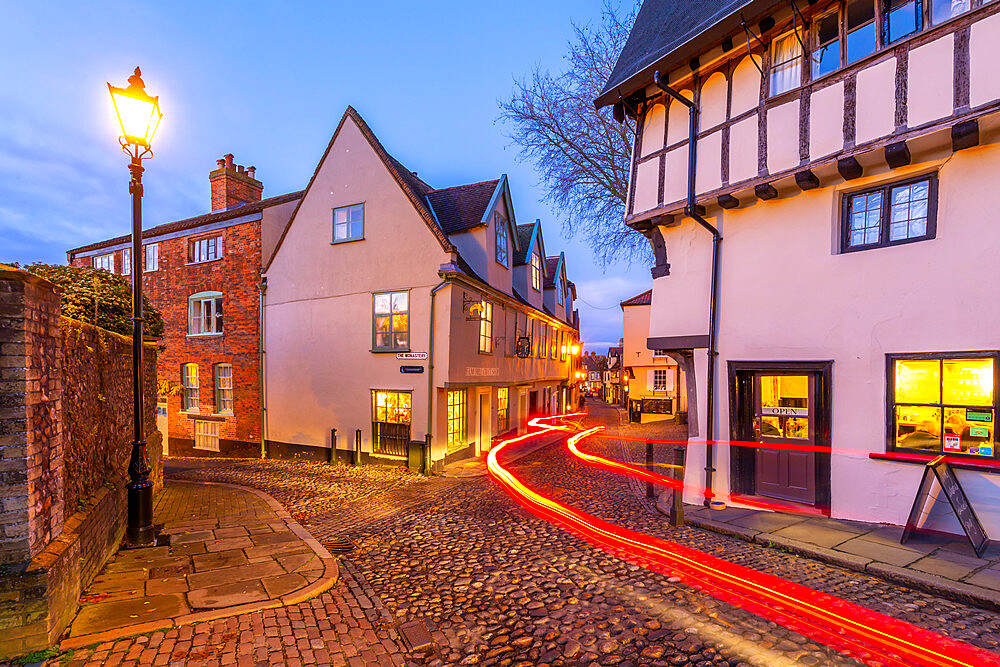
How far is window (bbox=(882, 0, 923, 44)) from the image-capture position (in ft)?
23.7

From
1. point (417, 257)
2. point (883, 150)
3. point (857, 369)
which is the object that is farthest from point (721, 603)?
point (417, 257)

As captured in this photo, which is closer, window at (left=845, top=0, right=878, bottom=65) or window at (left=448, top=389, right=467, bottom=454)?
window at (left=845, top=0, right=878, bottom=65)

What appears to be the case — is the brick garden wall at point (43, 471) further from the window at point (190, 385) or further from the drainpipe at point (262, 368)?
the window at point (190, 385)

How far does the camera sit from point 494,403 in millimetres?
18625

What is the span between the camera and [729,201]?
898cm

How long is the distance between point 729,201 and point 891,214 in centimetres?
239

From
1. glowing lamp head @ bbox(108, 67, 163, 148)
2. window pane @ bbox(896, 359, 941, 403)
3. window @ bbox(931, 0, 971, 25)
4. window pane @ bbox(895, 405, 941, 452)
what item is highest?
window @ bbox(931, 0, 971, 25)

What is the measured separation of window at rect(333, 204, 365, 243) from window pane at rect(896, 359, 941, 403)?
13669 millimetres

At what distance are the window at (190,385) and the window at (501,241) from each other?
1276 cm

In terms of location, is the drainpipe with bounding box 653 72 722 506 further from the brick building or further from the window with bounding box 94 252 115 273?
the window with bounding box 94 252 115 273

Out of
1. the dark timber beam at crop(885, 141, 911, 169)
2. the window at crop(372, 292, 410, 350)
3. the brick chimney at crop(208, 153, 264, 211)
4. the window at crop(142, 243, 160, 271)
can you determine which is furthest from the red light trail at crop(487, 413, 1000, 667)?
the window at crop(142, 243, 160, 271)

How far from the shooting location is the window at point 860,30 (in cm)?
764

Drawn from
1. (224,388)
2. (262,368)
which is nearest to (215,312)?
(224,388)

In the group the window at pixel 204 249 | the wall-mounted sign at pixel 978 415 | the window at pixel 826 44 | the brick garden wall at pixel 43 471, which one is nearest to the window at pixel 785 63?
the window at pixel 826 44
